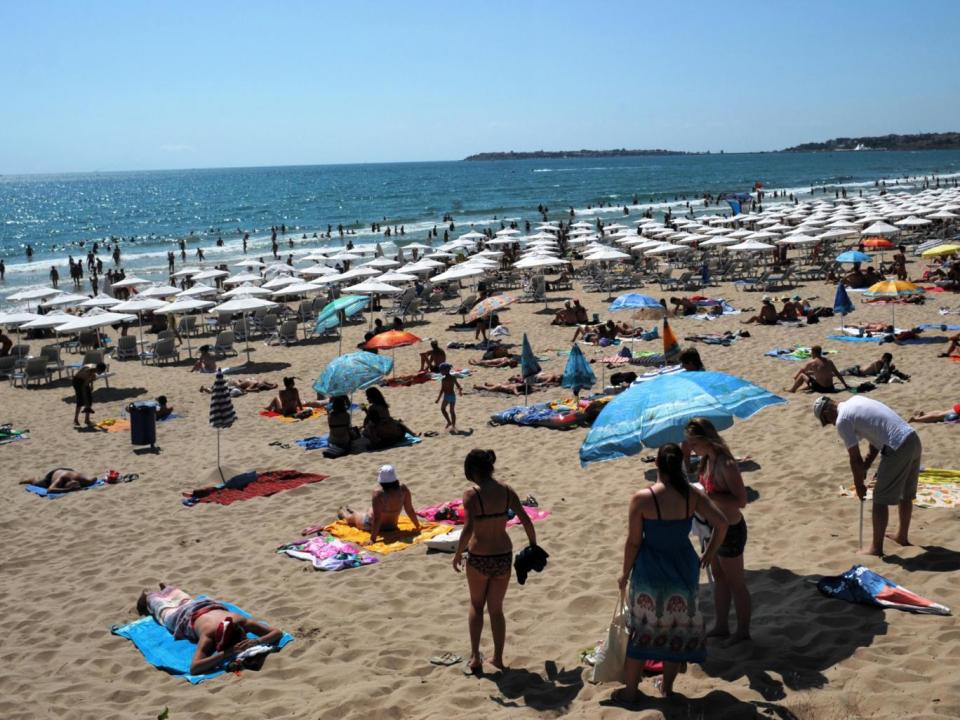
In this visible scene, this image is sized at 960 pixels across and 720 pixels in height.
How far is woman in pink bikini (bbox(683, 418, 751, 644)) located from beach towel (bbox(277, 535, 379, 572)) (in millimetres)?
3115

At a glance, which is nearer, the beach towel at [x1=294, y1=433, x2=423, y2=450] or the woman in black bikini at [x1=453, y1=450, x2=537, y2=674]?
the woman in black bikini at [x1=453, y1=450, x2=537, y2=674]

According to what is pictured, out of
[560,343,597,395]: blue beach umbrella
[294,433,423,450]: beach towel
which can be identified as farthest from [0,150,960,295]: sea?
[560,343,597,395]: blue beach umbrella

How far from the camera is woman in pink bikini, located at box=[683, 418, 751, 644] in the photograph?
448 centimetres

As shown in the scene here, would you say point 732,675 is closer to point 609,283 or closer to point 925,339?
point 925,339

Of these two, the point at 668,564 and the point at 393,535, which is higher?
the point at 668,564

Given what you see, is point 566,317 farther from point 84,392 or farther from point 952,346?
point 84,392

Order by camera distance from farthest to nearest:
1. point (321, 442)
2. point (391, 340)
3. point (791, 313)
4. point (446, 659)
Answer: point (791, 313)
point (391, 340)
point (321, 442)
point (446, 659)

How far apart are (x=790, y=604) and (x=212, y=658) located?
366cm

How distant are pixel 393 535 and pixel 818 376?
→ 6.93m

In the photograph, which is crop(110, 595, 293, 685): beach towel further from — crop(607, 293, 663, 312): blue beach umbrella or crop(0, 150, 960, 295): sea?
crop(0, 150, 960, 295): sea

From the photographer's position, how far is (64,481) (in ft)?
31.6

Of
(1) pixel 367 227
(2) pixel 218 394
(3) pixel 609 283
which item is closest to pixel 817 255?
(3) pixel 609 283

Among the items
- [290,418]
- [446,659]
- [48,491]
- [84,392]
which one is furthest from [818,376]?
[84,392]

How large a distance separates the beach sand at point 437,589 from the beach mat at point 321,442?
262 millimetres
